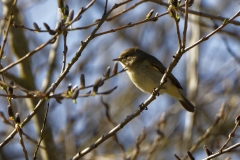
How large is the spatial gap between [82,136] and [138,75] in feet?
8.59

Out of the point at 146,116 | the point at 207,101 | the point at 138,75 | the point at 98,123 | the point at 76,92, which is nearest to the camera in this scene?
the point at 76,92

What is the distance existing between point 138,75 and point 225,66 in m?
2.71

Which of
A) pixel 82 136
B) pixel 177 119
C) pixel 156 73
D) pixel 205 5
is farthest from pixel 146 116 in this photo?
pixel 156 73

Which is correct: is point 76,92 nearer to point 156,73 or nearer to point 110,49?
point 156,73

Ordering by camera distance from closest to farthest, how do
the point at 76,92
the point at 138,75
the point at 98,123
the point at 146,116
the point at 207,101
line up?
1. the point at 76,92
2. the point at 138,75
3. the point at 207,101
4. the point at 98,123
5. the point at 146,116

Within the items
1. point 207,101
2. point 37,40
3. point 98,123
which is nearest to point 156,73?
point 207,101

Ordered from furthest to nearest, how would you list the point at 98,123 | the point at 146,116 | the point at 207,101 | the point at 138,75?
the point at 146,116 < the point at 98,123 < the point at 207,101 < the point at 138,75

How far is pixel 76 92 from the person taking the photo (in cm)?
231

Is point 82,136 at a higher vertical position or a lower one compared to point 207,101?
higher

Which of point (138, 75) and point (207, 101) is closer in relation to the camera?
Result: point (138, 75)

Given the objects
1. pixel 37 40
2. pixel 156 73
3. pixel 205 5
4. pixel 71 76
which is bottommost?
pixel 156 73

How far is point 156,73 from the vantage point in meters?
5.12

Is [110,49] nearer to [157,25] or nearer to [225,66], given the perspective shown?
[157,25]

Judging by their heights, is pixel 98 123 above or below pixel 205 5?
below
